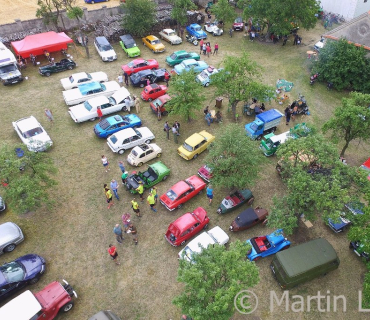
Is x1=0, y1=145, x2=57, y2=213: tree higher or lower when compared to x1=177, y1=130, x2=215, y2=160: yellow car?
higher

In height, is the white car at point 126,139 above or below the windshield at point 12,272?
above

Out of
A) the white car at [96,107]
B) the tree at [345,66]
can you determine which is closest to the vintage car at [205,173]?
the white car at [96,107]

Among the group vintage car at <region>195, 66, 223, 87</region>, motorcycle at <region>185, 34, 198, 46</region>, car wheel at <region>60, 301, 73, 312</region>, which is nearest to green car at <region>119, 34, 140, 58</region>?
motorcycle at <region>185, 34, 198, 46</region>

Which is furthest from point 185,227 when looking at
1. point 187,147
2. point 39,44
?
point 39,44

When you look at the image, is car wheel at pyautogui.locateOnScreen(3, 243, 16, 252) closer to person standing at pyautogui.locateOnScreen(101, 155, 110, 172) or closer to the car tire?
the car tire

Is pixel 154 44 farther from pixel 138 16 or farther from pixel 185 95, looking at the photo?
pixel 185 95

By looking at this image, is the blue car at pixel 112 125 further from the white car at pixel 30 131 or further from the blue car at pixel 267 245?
the blue car at pixel 267 245
